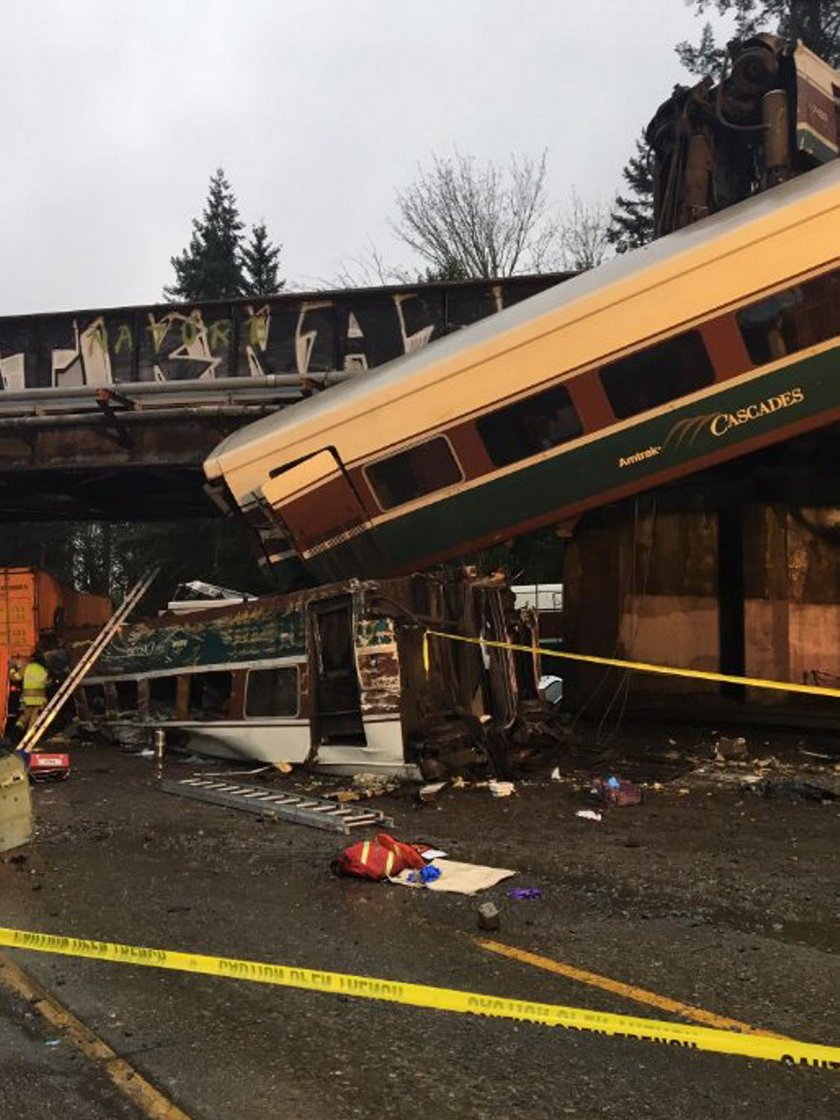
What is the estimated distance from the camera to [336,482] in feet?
A: 33.6

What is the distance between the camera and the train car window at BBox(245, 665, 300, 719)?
9359 mm

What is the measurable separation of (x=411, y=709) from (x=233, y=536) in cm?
2216

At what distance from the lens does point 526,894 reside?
18.0ft

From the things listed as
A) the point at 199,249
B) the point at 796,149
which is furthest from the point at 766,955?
the point at 199,249

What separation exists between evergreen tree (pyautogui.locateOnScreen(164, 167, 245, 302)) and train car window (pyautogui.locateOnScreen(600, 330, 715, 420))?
1567 inches

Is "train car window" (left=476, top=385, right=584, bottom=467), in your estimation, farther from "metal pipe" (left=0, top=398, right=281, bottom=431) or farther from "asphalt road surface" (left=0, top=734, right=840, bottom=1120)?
"metal pipe" (left=0, top=398, right=281, bottom=431)

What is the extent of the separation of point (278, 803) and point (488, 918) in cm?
329

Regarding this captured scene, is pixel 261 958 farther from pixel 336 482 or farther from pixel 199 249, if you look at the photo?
pixel 199 249

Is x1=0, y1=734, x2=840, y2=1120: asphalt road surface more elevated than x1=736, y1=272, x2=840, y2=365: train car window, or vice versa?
x1=736, y1=272, x2=840, y2=365: train car window

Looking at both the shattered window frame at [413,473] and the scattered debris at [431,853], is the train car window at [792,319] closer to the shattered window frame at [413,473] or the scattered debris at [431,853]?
the shattered window frame at [413,473]

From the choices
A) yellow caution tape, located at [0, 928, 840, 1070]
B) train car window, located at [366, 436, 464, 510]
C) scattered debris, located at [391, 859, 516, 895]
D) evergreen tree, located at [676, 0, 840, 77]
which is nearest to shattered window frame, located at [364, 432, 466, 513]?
train car window, located at [366, 436, 464, 510]

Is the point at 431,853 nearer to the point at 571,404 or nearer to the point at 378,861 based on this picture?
the point at 378,861

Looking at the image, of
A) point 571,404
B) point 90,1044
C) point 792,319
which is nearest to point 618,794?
point 571,404

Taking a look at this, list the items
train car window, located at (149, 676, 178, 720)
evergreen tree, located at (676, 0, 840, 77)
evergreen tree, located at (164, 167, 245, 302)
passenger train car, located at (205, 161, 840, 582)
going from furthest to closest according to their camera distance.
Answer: evergreen tree, located at (164, 167, 245, 302)
evergreen tree, located at (676, 0, 840, 77)
train car window, located at (149, 676, 178, 720)
passenger train car, located at (205, 161, 840, 582)
